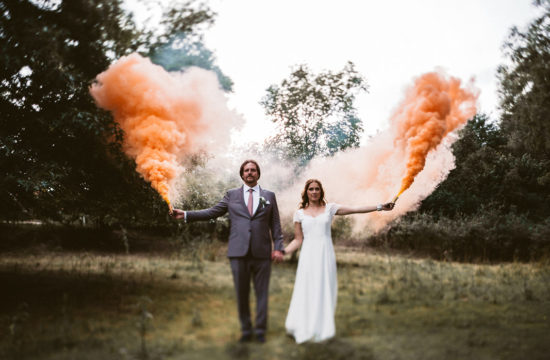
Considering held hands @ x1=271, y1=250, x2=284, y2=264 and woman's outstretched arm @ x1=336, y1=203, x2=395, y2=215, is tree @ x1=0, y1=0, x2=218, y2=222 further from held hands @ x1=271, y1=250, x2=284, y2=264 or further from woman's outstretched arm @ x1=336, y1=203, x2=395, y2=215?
woman's outstretched arm @ x1=336, y1=203, x2=395, y2=215

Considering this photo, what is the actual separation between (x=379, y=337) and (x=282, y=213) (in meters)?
6.16

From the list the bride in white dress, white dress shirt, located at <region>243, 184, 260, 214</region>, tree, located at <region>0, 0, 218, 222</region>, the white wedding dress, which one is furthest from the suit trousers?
tree, located at <region>0, 0, 218, 222</region>

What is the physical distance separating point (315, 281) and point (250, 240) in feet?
3.43

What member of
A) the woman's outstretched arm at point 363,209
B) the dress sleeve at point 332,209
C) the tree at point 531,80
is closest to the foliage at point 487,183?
the tree at point 531,80

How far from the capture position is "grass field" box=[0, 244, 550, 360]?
5.55 metres

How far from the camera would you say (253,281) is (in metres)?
5.41

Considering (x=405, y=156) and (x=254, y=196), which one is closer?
(x=254, y=196)

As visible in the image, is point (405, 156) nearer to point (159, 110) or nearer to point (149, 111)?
point (159, 110)

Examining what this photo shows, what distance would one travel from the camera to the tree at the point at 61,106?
7156 millimetres

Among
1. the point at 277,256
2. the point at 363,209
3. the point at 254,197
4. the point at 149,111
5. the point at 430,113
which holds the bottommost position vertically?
the point at 277,256

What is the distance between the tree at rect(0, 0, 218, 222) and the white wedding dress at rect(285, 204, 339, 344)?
4.11 metres

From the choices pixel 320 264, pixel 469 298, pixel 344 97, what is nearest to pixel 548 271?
pixel 469 298

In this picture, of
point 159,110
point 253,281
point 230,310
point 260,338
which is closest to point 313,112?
point 159,110

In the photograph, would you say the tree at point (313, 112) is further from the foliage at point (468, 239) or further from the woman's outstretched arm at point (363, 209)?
the woman's outstretched arm at point (363, 209)
